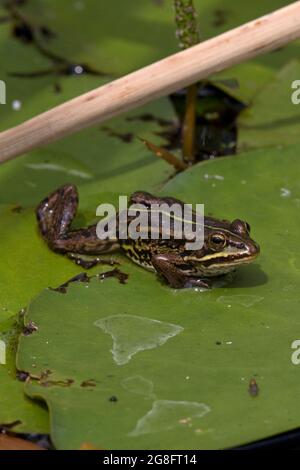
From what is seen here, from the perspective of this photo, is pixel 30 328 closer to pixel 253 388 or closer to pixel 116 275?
pixel 116 275

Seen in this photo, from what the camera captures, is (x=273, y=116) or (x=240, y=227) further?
(x=273, y=116)

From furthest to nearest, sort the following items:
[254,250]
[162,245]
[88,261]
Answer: [162,245] → [88,261] → [254,250]

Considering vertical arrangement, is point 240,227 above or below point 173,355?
above

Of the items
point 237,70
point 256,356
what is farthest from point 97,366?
point 237,70

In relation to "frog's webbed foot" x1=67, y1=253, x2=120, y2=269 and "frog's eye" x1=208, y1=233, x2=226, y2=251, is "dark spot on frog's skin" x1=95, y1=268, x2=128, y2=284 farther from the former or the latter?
"frog's eye" x1=208, y1=233, x2=226, y2=251

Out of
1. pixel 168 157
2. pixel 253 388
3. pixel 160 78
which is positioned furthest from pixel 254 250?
pixel 168 157

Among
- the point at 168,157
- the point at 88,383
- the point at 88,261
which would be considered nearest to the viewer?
the point at 88,383

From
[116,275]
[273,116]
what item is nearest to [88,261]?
[116,275]

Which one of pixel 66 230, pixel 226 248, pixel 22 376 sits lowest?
pixel 22 376
